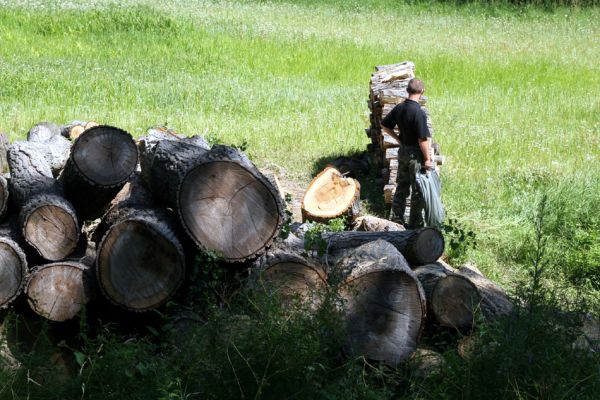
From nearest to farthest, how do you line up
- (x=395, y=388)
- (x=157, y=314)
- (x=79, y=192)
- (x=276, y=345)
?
1. (x=276, y=345)
2. (x=395, y=388)
3. (x=157, y=314)
4. (x=79, y=192)

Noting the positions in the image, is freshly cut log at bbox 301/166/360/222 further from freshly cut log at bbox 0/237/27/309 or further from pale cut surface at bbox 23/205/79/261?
freshly cut log at bbox 0/237/27/309

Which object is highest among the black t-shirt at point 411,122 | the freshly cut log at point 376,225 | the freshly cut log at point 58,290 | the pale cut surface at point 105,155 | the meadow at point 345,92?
the pale cut surface at point 105,155

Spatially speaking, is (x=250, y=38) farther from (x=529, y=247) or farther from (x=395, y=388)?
(x=395, y=388)

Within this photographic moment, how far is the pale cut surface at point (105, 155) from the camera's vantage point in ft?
22.5

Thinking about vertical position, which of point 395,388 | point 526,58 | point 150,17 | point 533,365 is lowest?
point 526,58

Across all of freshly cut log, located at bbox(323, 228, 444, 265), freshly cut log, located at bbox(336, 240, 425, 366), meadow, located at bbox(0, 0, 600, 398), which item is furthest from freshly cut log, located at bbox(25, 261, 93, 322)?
meadow, located at bbox(0, 0, 600, 398)

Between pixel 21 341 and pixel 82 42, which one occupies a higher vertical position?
pixel 21 341

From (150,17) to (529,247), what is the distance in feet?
55.0

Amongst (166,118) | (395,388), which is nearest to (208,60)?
(166,118)

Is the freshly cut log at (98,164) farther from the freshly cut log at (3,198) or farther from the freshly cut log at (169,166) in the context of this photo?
the freshly cut log at (3,198)

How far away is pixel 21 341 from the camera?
6.27 m

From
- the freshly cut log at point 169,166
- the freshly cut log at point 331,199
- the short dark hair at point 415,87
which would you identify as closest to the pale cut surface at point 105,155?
the freshly cut log at point 169,166

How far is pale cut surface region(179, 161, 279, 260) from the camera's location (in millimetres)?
6160

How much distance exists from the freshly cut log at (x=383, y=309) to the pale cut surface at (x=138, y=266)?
1.17 meters
